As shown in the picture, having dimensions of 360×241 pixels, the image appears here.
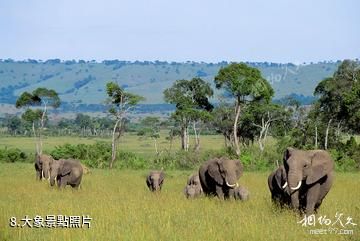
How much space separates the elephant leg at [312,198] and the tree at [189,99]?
144ft

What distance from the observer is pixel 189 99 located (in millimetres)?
58875

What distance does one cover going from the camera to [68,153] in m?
52.0

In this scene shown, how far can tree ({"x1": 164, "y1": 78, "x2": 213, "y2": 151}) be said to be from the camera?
5756 cm

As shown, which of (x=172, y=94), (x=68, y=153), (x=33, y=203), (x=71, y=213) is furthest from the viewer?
Result: (x=172, y=94)

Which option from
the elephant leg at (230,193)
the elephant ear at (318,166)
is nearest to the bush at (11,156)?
the elephant leg at (230,193)

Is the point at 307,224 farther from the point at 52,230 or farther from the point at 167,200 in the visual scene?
the point at 167,200

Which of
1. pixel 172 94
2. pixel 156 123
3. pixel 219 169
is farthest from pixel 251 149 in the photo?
pixel 156 123

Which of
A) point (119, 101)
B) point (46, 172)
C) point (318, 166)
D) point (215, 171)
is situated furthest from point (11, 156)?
point (318, 166)

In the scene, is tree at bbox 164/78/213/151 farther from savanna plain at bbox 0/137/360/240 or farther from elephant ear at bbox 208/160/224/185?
savanna plain at bbox 0/137/360/240

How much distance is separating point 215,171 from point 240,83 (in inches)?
1305

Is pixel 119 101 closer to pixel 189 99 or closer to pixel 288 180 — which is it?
pixel 189 99

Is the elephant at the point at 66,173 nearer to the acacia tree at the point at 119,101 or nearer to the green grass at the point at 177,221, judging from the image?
the green grass at the point at 177,221

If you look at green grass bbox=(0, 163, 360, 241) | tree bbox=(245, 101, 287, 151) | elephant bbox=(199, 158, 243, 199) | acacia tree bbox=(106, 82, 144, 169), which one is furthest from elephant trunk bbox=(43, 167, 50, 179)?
tree bbox=(245, 101, 287, 151)

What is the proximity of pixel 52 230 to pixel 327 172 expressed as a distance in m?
A: 5.80
